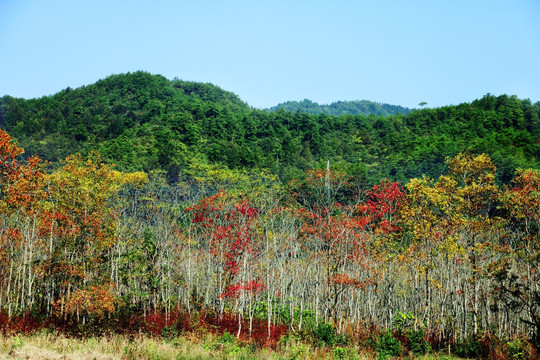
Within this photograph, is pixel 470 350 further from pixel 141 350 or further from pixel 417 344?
pixel 141 350

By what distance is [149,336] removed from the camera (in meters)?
17.9

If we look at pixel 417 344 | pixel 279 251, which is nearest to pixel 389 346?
pixel 417 344

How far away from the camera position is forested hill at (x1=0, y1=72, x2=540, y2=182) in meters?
58.2

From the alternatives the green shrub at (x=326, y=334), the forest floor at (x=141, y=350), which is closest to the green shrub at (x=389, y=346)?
the forest floor at (x=141, y=350)

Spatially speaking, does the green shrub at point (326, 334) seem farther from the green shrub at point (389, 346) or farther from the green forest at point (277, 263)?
the green shrub at point (389, 346)

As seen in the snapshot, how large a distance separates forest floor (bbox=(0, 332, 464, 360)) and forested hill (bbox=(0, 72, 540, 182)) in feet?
118

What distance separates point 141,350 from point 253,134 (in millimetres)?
69735

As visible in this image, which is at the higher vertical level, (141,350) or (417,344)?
(141,350)

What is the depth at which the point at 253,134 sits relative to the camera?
3246 inches

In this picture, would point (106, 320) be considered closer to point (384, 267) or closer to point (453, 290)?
point (384, 267)

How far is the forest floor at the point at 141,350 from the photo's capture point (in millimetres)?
13242

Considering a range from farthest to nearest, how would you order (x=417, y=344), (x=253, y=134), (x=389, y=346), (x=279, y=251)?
(x=253, y=134) < (x=279, y=251) < (x=417, y=344) < (x=389, y=346)

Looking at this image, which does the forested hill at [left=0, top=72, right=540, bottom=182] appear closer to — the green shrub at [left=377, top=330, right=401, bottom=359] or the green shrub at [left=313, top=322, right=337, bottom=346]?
the green shrub at [left=313, top=322, right=337, bottom=346]

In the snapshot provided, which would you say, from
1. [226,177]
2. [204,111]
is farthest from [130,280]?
[204,111]
